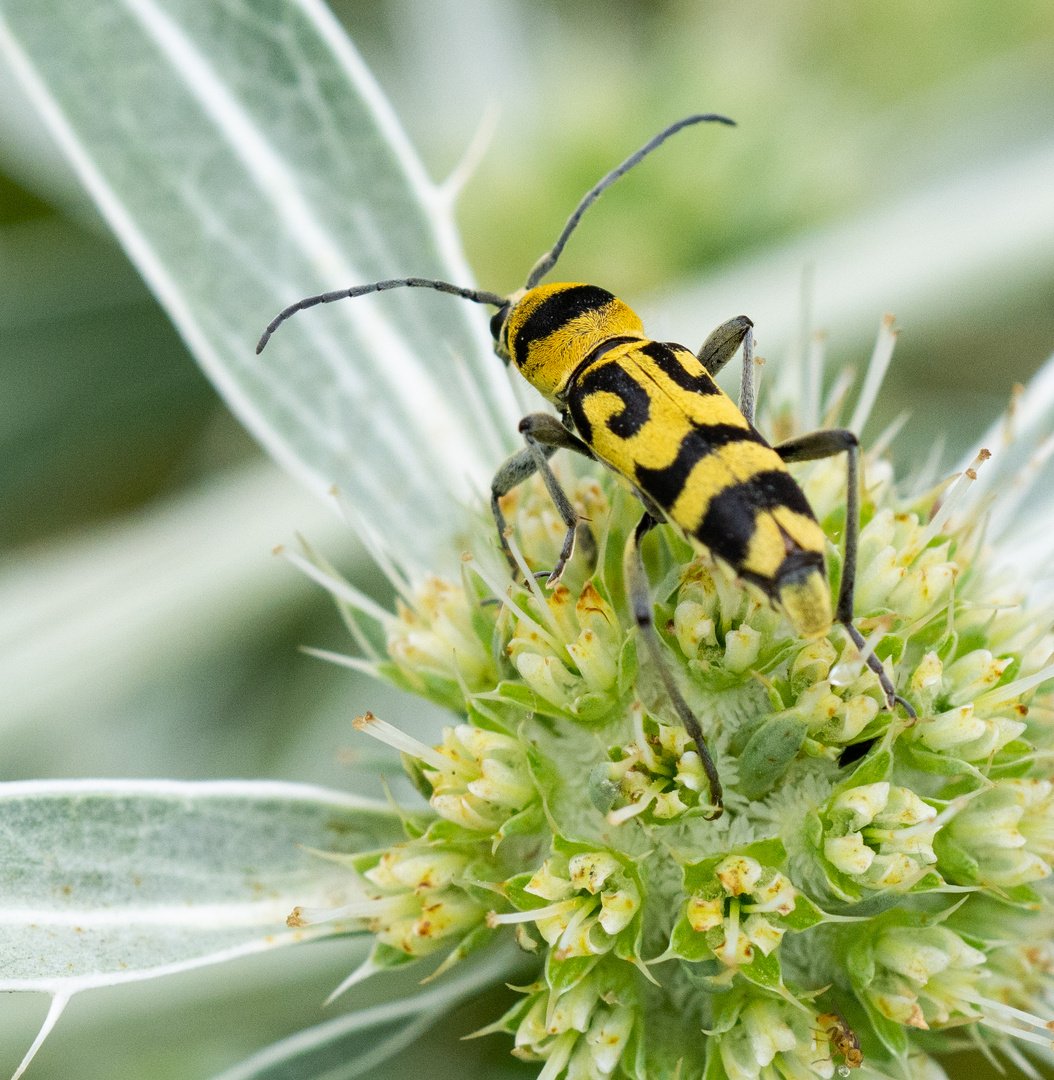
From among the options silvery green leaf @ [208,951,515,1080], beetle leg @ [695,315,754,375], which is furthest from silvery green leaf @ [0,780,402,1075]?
beetle leg @ [695,315,754,375]

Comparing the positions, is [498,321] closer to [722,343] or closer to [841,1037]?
[722,343]

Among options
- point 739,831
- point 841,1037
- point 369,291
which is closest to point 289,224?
point 369,291

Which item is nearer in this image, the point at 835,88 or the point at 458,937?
the point at 458,937

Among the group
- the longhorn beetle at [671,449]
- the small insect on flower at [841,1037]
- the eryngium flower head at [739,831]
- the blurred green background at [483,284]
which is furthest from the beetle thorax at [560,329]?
the small insect on flower at [841,1037]

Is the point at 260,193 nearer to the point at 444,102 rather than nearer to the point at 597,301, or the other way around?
the point at 597,301

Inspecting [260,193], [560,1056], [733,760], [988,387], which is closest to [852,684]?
[733,760]

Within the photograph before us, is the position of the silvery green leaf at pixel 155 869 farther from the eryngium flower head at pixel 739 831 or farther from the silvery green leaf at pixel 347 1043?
the silvery green leaf at pixel 347 1043

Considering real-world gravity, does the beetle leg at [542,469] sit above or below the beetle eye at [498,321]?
below
